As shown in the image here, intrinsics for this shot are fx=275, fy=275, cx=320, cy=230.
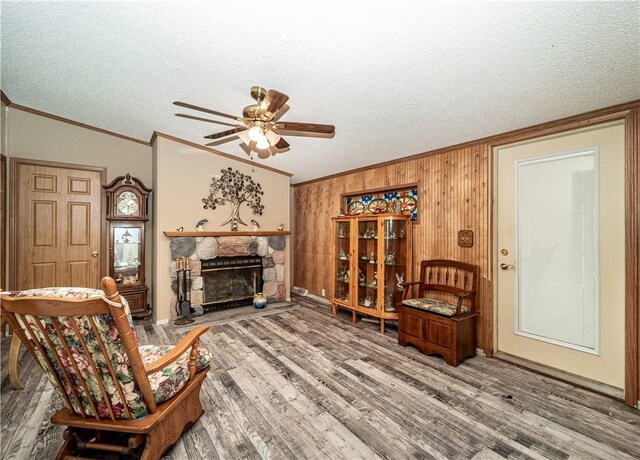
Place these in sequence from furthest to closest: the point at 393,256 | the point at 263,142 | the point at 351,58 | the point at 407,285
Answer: the point at 393,256
the point at 407,285
the point at 263,142
the point at 351,58

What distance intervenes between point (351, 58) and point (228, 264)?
375cm

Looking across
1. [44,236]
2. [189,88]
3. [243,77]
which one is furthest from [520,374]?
[44,236]

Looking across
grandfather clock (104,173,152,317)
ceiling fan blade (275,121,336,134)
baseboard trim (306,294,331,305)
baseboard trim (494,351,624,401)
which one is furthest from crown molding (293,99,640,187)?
grandfather clock (104,173,152,317)

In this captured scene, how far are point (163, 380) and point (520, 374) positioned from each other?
10.2 ft

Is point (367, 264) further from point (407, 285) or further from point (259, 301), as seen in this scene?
point (259, 301)

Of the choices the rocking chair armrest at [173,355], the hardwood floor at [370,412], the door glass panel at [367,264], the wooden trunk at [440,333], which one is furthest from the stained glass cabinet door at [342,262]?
the rocking chair armrest at [173,355]

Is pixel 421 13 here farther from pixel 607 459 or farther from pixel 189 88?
pixel 607 459

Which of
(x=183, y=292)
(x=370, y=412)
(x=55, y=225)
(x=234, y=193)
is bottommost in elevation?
(x=370, y=412)

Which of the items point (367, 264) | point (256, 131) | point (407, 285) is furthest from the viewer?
point (367, 264)

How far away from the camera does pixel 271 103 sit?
2068 mm

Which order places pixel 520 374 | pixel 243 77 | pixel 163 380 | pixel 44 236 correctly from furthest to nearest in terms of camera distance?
pixel 44 236, pixel 520 374, pixel 243 77, pixel 163 380

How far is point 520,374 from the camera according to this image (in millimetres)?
2684

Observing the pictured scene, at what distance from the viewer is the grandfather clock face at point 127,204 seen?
4.20 meters

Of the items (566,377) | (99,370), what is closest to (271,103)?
(99,370)
